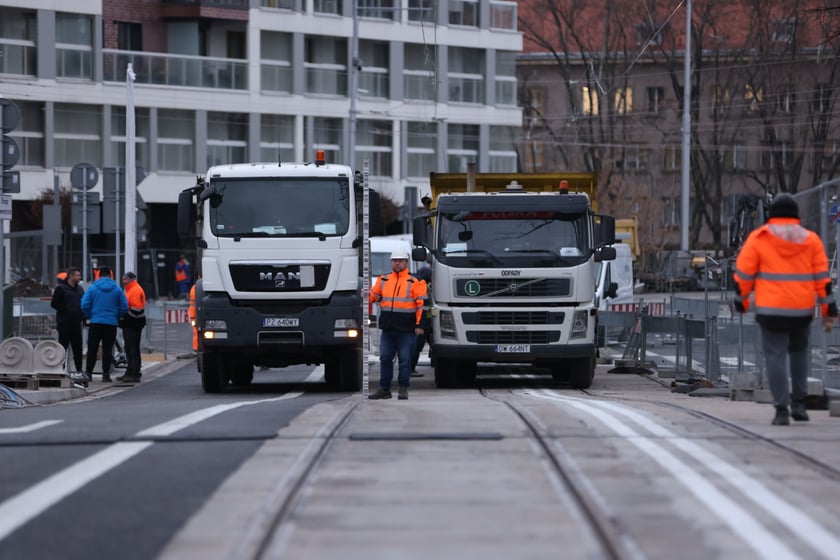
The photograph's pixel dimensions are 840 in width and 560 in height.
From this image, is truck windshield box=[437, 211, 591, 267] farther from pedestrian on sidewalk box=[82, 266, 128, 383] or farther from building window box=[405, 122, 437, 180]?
building window box=[405, 122, 437, 180]

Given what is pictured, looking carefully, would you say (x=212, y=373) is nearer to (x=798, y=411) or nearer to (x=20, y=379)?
(x=20, y=379)

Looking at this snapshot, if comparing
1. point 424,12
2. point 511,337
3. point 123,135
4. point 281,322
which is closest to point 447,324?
point 511,337

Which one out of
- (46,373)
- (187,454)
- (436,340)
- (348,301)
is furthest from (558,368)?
(187,454)

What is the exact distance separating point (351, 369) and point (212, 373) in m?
1.82

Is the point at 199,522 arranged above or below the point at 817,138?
below

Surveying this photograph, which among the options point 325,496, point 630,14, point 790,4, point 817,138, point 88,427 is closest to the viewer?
point 325,496

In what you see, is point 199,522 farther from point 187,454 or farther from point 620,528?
point 187,454

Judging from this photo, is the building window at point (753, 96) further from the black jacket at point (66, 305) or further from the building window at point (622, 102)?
the black jacket at point (66, 305)

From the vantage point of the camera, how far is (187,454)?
11.3m

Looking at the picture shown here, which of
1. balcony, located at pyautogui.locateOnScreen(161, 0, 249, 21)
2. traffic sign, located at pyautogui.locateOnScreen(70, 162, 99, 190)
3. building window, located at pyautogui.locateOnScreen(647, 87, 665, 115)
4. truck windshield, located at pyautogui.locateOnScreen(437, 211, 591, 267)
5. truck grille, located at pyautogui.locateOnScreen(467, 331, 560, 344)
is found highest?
balcony, located at pyautogui.locateOnScreen(161, 0, 249, 21)

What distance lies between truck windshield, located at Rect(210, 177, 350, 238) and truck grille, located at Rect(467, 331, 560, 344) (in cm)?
226

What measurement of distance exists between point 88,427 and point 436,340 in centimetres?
898

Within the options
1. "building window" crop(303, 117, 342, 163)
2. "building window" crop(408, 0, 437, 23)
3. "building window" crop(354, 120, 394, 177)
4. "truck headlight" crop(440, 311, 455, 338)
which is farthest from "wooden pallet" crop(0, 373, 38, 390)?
"building window" crop(354, 120, 394, 177)

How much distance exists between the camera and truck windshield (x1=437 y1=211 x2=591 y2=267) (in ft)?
71.3
